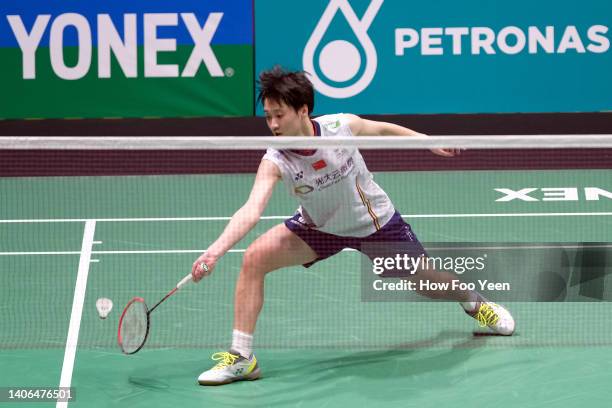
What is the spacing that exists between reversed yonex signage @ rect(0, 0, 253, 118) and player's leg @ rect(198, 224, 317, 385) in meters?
5.19

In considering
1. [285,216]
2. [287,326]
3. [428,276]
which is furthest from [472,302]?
[285,216]

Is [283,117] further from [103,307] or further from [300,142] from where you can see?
[103,307]

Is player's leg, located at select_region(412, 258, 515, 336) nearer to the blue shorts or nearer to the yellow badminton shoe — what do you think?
the blue shorts

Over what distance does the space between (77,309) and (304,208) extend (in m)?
1.66

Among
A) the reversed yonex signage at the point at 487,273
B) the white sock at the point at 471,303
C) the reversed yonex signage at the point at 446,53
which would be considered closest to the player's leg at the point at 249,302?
the reversed yonex signage at the point at 487,273

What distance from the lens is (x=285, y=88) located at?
4719 millimetres

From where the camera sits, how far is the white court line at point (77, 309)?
5040mm

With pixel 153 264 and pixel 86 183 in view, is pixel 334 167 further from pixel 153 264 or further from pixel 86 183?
pixel 86 183

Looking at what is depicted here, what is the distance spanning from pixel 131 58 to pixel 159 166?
1.09m

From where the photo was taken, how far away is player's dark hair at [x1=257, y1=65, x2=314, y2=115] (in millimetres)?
4727

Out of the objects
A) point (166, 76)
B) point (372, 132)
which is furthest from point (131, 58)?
A: point (372, 132)

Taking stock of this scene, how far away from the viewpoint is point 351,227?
5082 millimetres

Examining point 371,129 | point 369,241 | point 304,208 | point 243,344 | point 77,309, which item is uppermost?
point 371,129

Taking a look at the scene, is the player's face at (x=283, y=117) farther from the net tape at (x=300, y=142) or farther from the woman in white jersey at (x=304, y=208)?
the net tape at (x=300, y=142)
